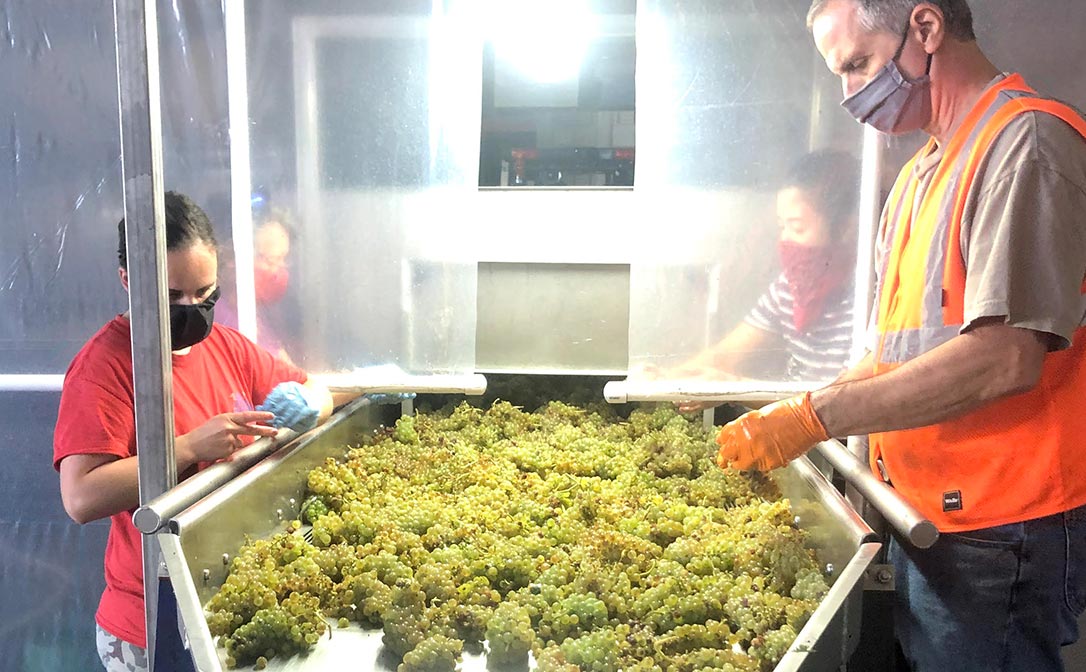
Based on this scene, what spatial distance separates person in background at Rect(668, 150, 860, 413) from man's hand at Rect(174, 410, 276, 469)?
1.03 m

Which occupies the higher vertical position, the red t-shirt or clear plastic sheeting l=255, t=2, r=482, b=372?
clear plastic sheeting l=255, t=2, r=482, b=372

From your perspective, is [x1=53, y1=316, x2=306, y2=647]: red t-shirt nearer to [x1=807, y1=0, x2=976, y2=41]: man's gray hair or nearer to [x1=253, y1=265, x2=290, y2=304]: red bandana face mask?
[x1=253, y1=265, x2=290, y2=304]: red bandana face mask

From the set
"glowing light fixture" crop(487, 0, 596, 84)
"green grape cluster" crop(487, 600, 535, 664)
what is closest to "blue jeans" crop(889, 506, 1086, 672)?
"green grape cluster" crop(487, 600, 535, 664)

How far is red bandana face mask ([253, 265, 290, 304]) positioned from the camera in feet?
6.82

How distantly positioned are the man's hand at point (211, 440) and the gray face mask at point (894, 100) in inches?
55.4

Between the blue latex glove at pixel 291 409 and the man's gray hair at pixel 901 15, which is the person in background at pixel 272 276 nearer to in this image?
the blue latex glove at pixel 291 409

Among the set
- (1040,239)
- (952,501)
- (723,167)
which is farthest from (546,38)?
(952,501)

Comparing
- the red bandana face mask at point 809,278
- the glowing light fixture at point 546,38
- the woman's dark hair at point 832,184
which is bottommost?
the red bandana face mask at point 809,278

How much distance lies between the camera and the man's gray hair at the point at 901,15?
1.39 m

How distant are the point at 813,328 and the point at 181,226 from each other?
1501 mm

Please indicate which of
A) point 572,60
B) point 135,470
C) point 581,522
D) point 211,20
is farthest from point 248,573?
point 572,60

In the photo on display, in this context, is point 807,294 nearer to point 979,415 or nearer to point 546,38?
point 979,415

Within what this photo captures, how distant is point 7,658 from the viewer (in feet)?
8.89

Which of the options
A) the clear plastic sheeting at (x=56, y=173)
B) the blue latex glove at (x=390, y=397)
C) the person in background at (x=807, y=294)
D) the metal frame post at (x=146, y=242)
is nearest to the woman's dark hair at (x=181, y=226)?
the metal frame post at (x=146, y=242)
